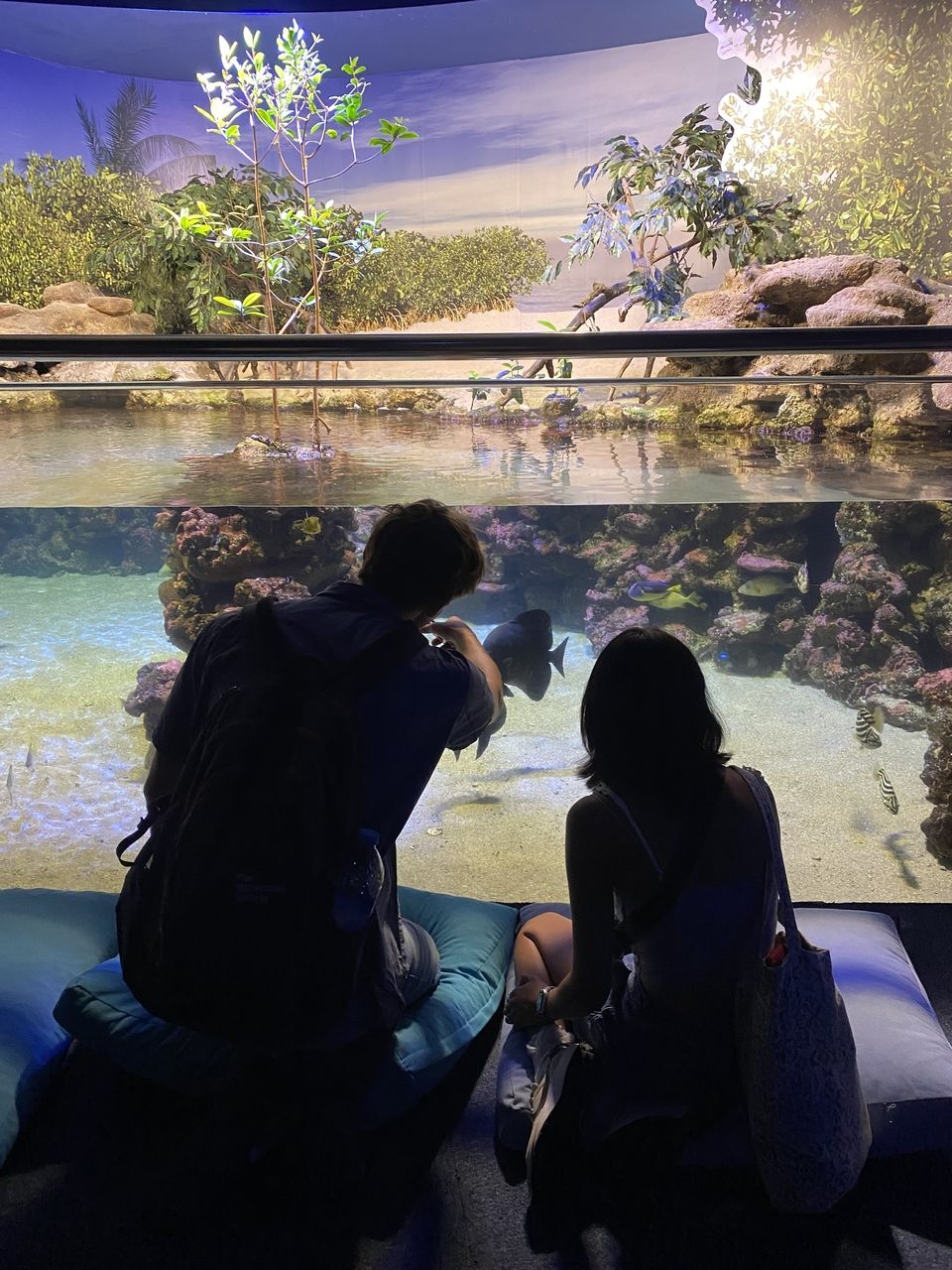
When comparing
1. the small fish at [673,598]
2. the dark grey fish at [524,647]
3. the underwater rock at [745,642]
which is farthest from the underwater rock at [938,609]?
the dark grey fish at [524,647]

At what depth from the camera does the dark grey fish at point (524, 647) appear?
3.33 meters

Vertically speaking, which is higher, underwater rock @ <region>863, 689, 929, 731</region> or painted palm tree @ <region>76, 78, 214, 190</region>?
painted palm tree @ <region>76, 78, 214, 190</region>

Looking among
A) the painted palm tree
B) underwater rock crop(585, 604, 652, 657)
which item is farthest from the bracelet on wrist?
the painted palm tree

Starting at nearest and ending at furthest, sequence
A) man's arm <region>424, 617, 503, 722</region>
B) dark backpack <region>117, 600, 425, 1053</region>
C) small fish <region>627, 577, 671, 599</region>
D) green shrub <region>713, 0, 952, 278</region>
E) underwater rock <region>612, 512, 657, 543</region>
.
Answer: dark backpack <region>117, 600, 425, 1053</region>
man's arm <region>424, 617, 503, 722</region>
small fish <region>627, 577, 671, 599</region>
underwater rock <region>612, 512, 657, 543</region>
green shrub <region>713, 0, 952, 278</region>

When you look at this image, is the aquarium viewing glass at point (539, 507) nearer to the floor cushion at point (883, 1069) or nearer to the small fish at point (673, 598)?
the small fish at point (673, 598)

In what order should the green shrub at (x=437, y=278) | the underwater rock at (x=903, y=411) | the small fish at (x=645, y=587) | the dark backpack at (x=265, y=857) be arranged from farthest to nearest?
1. the green shrub at (x=437, y=278)
2. the small fish at (x=645, y=587)
3. the underwater rock at (x=903, y=411)
4. the dark backpack at (x=265, y=857)

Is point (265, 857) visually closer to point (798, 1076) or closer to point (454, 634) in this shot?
point (454, 634)

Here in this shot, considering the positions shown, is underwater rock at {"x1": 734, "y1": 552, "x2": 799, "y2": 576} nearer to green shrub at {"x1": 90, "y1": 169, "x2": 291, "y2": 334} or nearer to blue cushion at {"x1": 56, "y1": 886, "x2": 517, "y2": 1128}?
blue cushion at {"x1": 56, "y1": 886, "x2": 517, "y2": 1128}

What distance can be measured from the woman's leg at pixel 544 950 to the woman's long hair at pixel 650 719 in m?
0.67

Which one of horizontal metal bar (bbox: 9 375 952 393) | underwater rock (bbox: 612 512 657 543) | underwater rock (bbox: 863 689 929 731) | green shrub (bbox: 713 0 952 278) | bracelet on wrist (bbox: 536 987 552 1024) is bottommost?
underwater rock (bbox: 863 689 929 731)

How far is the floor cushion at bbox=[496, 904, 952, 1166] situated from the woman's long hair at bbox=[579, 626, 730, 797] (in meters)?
0.66

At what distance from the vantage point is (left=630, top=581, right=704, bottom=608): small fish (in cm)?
474

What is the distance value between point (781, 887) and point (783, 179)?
11683 millimetres

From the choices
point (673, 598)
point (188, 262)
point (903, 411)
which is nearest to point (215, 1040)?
point (673, 598)
